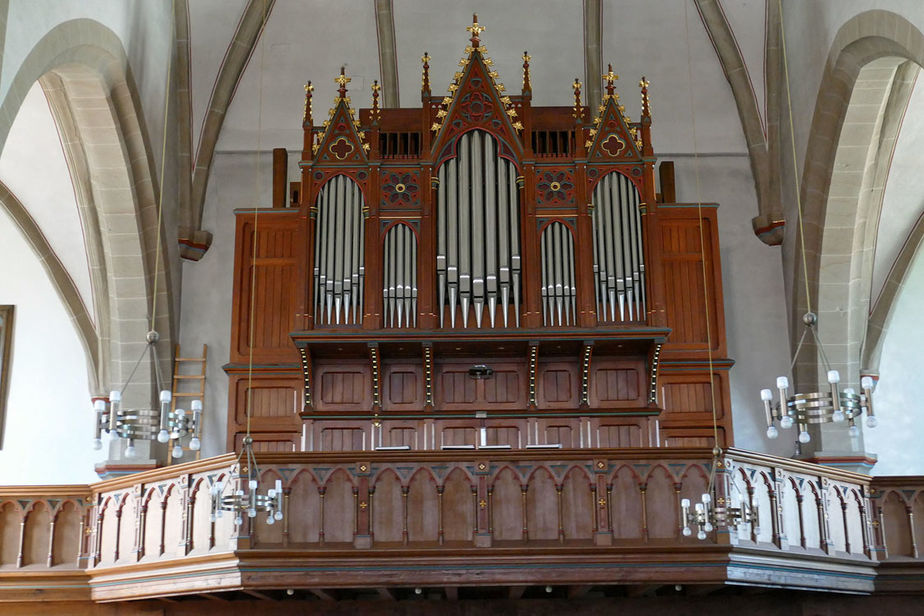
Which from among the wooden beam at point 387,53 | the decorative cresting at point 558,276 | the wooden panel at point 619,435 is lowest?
the wooden panel at point 619,435

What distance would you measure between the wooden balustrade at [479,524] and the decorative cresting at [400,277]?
2.67 meters

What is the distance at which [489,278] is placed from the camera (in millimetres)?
15734

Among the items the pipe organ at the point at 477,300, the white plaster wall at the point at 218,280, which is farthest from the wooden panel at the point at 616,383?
the white plaster wall at the point at 218,280

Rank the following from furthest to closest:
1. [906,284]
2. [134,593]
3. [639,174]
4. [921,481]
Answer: [906,284]
[639,174]
[921,481]
[134,593]

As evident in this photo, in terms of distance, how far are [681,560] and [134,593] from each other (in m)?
6.27

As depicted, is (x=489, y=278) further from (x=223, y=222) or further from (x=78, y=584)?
(x=78, y=584)

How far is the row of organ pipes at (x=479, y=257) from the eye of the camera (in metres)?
15.6

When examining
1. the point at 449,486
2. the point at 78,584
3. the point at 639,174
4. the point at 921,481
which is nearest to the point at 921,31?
the point at 639,174

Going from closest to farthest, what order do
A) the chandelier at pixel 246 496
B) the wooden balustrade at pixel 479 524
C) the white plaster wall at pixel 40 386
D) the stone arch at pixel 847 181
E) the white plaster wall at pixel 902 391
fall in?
the chandelier at pixel 246 496, the wooden balustrade at pixel 479 524, the stone arch at pixel 847 181, the white plaster wall at pixel 902 391, the white plaster wall at pixel 40 386

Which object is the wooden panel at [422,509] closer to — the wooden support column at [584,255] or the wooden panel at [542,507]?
the wooden panel at [542,507]

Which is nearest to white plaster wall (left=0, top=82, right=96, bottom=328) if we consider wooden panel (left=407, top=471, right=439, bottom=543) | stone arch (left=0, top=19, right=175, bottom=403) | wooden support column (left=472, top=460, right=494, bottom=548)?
stone arch (left=0, top=19, right=175, bottom=403)

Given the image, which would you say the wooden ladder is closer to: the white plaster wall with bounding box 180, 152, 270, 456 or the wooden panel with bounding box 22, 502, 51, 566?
the white plaster wall with bounding box 180, 152, 270, 456

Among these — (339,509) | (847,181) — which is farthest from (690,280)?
(339,509)

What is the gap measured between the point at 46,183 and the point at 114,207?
145cm
